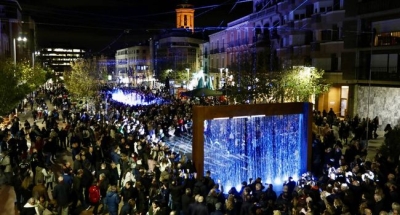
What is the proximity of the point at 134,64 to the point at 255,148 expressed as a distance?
113514mm

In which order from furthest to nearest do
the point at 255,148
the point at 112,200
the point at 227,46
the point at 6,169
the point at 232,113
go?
the point at 227,46
the point at 255,148
the point at 232,113
the point at 6,169
the point at 112,200

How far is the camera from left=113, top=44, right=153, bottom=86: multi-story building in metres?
107

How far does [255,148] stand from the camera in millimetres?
16203

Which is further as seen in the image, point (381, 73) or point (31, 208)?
point (381, 73)

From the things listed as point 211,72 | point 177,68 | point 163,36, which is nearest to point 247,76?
point 211,72

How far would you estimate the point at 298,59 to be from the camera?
3759cm

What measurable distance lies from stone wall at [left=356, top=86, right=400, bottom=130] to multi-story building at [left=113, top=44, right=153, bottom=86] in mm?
68202

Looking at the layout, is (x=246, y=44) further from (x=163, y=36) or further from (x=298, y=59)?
(x=163, y=36)

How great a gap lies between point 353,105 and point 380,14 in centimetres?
691

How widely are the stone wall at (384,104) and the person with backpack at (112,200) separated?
22432 mm

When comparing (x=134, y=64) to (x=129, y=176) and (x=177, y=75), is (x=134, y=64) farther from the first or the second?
(x=129, y=176)

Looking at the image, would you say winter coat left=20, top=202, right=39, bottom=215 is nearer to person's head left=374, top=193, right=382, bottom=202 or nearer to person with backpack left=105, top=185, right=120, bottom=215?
person with backpack left=105, top=185, right=120, bottom=215

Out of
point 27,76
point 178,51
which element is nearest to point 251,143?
point 27,76

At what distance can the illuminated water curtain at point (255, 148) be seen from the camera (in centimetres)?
1531
